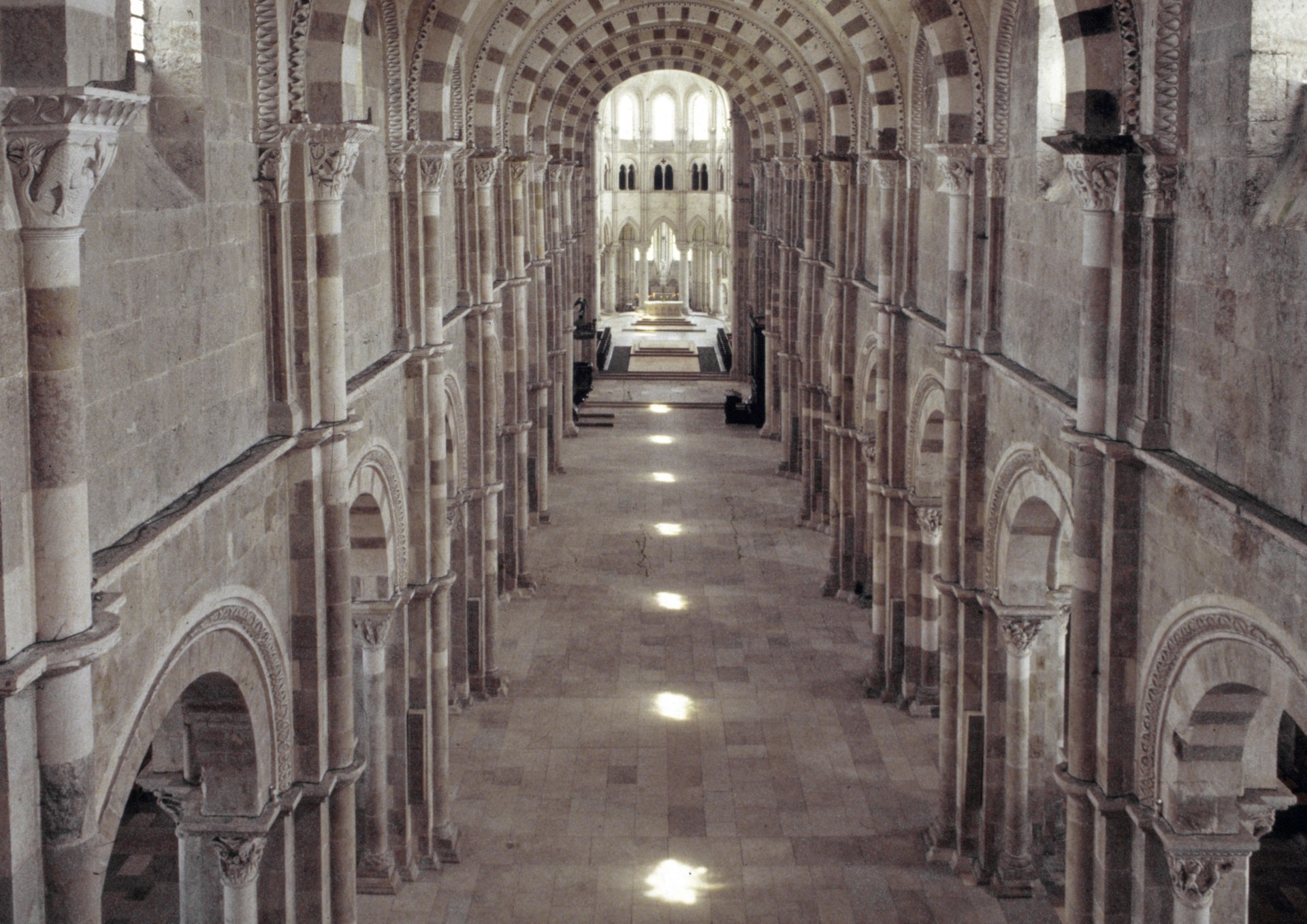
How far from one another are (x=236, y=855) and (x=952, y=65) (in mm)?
11180

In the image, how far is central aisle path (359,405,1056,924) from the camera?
628 inches

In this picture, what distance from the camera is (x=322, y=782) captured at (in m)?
11.8

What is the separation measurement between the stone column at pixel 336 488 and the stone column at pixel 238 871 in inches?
56.5

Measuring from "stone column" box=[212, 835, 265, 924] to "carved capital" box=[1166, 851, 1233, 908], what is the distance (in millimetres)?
6404

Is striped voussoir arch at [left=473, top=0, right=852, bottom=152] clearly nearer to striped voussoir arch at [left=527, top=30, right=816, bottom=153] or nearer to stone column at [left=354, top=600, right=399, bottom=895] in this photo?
striped voussoir arch at [left=527, top=30, right=816, bottom=153]

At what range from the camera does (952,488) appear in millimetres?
16594

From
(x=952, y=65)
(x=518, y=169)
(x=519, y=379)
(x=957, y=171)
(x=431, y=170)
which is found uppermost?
(x=952, y=65)

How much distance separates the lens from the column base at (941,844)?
16.8m

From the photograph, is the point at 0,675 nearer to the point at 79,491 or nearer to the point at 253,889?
the point at 79,491

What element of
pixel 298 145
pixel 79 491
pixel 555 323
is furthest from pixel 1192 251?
pixel 555 323

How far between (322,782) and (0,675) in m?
→ 5.68

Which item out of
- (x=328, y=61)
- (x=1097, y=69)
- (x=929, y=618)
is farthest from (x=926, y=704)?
(x=328, y=61)

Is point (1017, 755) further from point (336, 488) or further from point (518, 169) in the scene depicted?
point (518, 169)

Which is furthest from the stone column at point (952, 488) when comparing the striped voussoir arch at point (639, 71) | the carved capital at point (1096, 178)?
the striped voussoir arch at point (639, 71)
